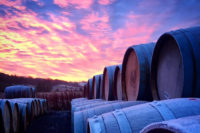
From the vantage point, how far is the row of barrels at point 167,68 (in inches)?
67.7

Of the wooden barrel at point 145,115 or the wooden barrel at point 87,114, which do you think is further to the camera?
the wooden barrel at point 87,114

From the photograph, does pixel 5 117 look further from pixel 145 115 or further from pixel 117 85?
pixel 145 115

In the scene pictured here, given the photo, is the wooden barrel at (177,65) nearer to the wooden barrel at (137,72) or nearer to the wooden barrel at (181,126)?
the wooden barrel at (137,72)

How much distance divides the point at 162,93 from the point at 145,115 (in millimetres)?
1233

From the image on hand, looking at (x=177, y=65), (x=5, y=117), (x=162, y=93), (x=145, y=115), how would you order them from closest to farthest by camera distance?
(x=145, y=115) → (x=177, y=65) → (x=162, y=93) → (x=5, y=117)

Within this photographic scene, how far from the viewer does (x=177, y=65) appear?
82.4 inches

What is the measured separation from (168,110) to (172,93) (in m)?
0.98

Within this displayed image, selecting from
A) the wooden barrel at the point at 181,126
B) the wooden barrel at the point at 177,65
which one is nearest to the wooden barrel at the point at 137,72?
the wooden barrel at the point at 177,65

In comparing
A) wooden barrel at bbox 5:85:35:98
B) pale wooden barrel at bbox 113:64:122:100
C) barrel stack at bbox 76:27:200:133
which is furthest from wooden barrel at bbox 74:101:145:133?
wooden barrel at bbox 5:85:35:98

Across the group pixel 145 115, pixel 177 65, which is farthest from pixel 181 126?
pixel 177 65

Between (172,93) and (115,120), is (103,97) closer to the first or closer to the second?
(172,93)

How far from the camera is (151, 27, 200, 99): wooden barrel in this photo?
A: 1.71m

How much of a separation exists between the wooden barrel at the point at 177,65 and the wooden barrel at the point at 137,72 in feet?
0.75

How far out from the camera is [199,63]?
1712mm
